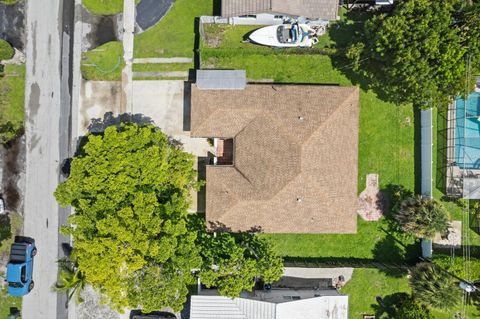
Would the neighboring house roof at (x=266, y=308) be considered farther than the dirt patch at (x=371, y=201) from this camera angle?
No

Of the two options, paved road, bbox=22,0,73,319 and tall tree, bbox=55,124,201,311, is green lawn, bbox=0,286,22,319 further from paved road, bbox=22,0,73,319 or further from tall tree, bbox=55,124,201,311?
tall tree, bbox=55,124,201,311

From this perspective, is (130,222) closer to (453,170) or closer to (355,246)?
(355,246)

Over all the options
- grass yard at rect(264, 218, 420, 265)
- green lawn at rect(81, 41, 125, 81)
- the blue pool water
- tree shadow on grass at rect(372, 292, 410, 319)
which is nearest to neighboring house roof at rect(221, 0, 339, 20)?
green lawn at rect(81, 41, 125, 81)

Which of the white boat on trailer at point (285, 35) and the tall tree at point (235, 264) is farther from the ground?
the white boat on trailer at point (285, 35)

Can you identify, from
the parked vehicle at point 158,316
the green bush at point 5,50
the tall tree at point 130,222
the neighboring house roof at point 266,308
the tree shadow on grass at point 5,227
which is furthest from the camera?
the tree shadow on grass at point 5,227

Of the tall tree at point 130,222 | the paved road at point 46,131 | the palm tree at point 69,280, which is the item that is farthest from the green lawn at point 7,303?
the tall tree at point 130,222

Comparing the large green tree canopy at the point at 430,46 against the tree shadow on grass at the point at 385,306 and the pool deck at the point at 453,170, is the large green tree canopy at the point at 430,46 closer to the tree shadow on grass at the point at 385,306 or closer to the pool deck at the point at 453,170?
the pool deck at the point at 453,170
